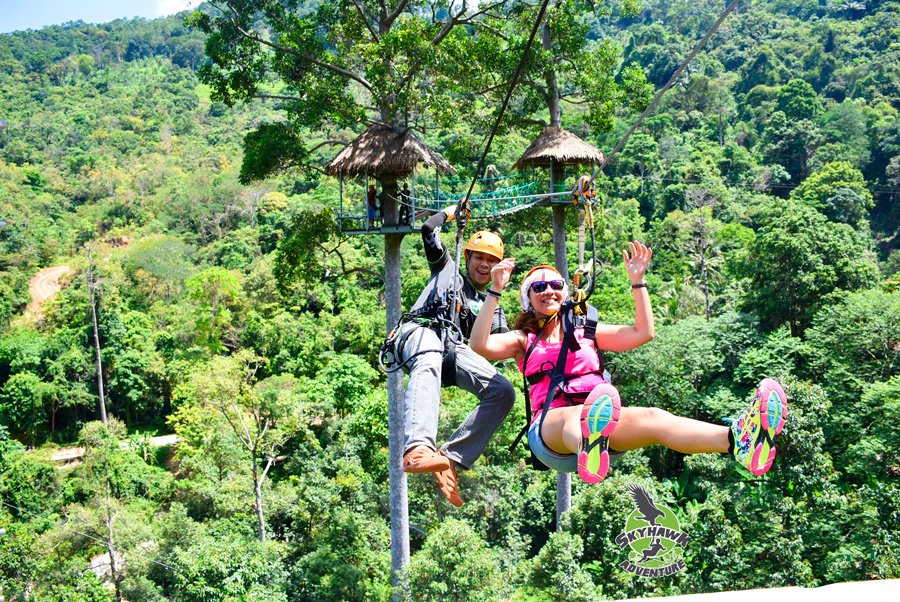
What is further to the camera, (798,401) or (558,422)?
(798,401)

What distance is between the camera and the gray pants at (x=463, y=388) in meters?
3.44

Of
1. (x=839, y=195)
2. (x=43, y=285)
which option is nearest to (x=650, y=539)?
(x=839, y=195)

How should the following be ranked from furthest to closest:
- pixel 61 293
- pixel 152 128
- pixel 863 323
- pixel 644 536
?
pixel 152 128
pixel 61 293
pixel 863 323
pixel 644 536

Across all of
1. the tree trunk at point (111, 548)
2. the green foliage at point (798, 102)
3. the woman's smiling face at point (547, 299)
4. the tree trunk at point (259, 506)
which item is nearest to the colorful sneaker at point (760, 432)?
the woman's smiling face at point (547, 299)

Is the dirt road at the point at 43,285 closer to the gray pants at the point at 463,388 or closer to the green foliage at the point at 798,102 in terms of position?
the gray pants at the point at 463,388

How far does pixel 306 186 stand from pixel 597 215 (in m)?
30.6

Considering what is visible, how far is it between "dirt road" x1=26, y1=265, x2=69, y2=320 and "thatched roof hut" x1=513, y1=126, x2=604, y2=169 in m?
28.6

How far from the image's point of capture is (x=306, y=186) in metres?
38.3

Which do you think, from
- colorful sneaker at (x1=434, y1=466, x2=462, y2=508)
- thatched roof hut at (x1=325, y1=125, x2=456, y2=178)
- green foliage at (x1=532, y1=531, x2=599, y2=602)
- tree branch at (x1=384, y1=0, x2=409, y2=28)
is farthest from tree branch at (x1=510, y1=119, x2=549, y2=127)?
colorful sneaker at (x1=434, y1=466, x2=462, y2=508)

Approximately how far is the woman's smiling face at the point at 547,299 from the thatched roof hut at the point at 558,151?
6.61 m

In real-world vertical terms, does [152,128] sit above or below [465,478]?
above

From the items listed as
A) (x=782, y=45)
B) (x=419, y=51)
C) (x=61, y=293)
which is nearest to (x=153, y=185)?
(x=61, y=293)

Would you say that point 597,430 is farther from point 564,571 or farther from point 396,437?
point 564,571

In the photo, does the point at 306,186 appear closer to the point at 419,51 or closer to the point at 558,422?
the point at 419,51
